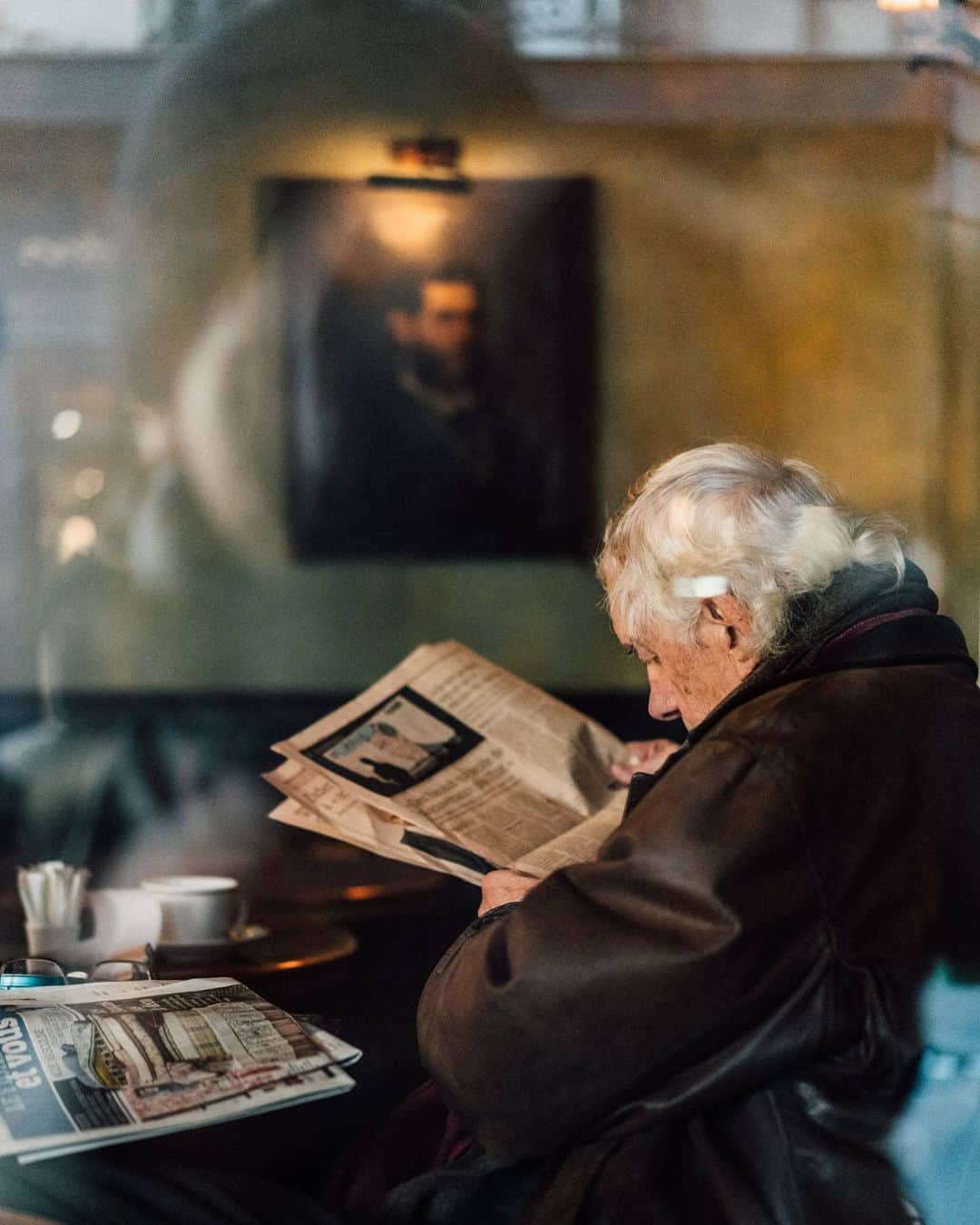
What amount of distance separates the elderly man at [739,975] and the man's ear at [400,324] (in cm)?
286

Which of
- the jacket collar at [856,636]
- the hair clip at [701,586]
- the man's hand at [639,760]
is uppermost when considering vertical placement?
the hair clip at [701,586]

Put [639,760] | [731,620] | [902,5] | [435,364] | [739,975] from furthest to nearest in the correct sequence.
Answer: [435,364] → [902,5] → [639,760] → [731,620] → [739,975]

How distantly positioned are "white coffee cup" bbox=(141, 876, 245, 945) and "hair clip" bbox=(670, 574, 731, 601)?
64 cm

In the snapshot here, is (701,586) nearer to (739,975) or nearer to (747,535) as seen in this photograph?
(747,535)

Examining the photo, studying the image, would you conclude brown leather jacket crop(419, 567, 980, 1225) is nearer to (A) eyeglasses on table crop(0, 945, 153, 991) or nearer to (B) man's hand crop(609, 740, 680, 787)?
(A) eyeglasses on table crop(0, 945, 153, 991)

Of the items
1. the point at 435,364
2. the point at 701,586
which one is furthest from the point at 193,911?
the point at 435,364

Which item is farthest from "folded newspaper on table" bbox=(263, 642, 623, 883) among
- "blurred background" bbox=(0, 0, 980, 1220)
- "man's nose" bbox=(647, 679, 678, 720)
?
"blurred background" bbox=(0, 0, 980, 1220)

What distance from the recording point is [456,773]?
1475mm

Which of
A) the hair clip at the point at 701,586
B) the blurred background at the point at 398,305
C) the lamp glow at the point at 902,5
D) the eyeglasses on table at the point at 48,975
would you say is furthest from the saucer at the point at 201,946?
the lamp glow at the point at 902,5

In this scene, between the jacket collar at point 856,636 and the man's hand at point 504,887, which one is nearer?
the jacket collar at point 856,636

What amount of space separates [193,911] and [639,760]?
0.55m

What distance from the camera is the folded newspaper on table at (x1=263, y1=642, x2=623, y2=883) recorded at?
4.33 ft

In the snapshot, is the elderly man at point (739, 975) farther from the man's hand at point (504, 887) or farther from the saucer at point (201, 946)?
the saucer at point (201, 946)

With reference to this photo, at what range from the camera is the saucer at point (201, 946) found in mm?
1474
